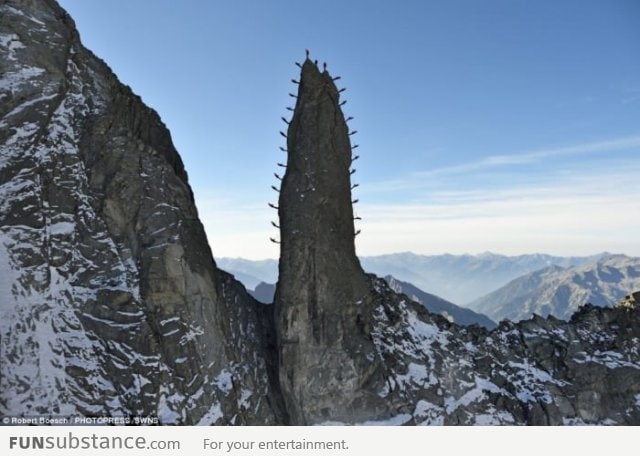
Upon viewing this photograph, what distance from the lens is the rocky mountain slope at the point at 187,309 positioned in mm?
37312

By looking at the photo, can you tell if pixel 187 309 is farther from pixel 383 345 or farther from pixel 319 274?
pixel 383 345

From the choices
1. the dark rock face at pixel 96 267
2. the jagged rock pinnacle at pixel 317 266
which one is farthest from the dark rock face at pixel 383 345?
the dark rock face at pixel 96 267

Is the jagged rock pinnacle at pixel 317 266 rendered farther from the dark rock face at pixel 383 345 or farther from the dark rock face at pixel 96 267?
the dark rock face at pixel 96 267

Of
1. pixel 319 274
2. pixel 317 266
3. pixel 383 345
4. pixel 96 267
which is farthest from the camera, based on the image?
pixel 383 345

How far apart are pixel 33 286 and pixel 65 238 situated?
14.8 ft

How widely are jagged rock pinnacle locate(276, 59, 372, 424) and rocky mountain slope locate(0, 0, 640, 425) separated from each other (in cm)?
15

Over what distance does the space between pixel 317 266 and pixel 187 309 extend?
39.6ft

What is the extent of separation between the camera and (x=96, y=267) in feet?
131

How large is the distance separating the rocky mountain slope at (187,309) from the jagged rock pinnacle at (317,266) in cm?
15

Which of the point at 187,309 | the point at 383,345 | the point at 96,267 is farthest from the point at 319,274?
the point at 96,267

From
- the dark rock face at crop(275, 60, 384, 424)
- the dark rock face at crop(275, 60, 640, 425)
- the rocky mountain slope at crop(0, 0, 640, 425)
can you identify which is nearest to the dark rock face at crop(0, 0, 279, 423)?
the rocky mountain slope at crop(0, 0, 640, 425)

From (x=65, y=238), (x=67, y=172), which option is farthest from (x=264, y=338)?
(x=67, y=172)

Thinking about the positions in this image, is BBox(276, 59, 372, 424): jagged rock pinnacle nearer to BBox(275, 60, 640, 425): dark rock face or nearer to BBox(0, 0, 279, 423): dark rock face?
BBox(275, 60, 640, 425): dark rock face

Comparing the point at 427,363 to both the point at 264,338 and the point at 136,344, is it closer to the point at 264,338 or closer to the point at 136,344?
the point at 264,338
